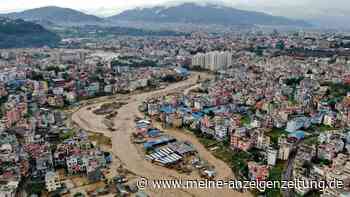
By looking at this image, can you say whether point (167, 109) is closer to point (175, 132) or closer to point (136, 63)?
point (175, 132)

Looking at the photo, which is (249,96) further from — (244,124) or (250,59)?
(250,59)

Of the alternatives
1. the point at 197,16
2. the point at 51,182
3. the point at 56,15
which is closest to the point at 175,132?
the point at 51,182

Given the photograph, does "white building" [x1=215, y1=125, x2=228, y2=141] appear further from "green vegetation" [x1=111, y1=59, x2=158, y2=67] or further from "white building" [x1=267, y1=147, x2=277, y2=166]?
"green vegetation" [x1=111, y1=59, x2=158, y2=67]

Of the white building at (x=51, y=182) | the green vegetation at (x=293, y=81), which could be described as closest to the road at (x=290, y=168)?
the white building at (x=51, y=182)

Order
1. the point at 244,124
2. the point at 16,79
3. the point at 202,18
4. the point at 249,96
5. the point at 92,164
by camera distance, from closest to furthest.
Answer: the point at 92,164, the point at 244,124, the point at 249,96, the point at 16,79, the point at 202,18

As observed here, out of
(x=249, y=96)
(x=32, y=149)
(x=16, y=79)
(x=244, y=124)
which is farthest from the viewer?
(x=16, y=79)

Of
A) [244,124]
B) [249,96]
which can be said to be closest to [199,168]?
[244,124]
